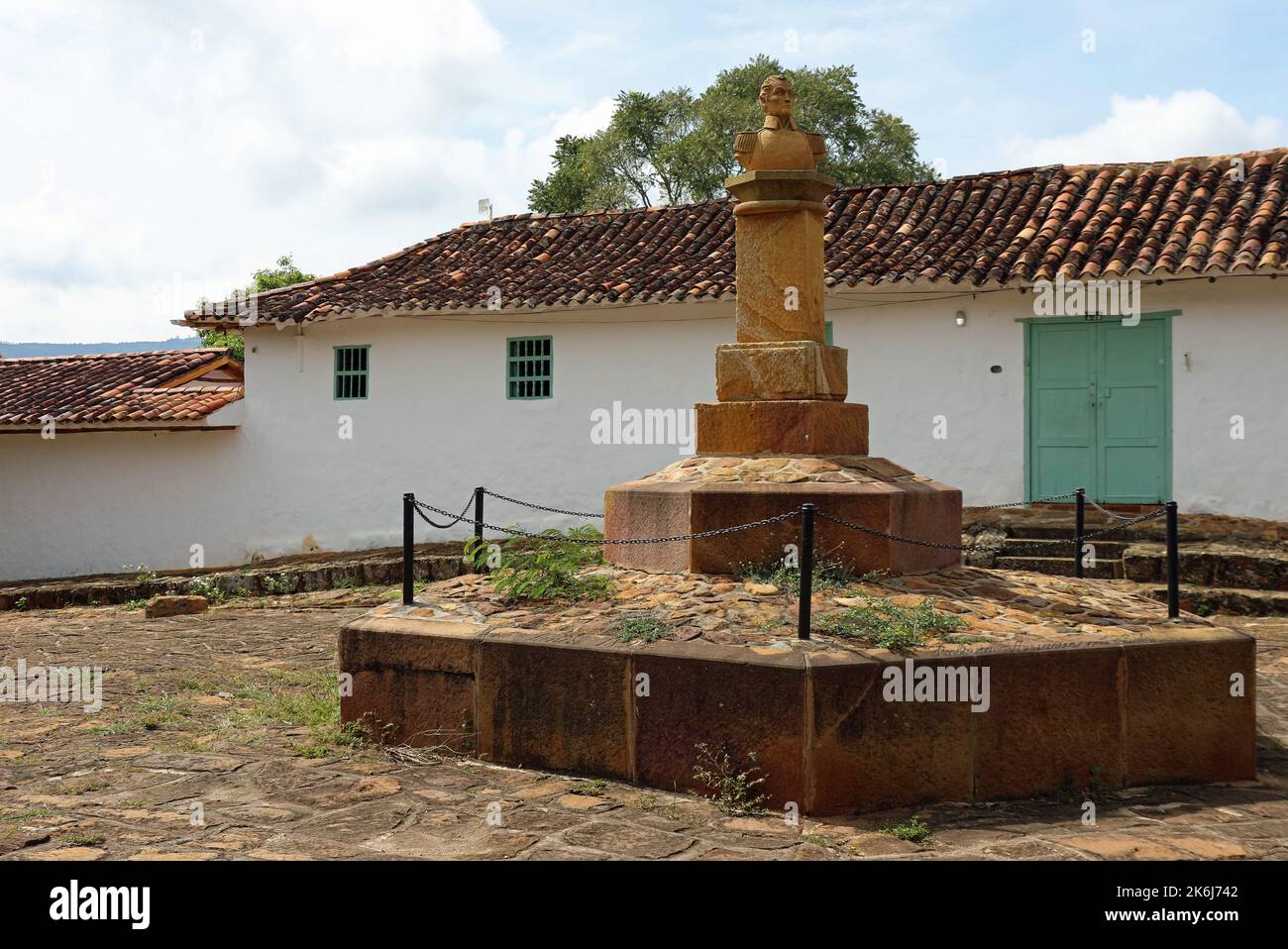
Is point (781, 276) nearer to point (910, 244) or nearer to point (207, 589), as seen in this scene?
point (910, 244)

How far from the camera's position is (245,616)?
35.3ft

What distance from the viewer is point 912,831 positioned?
14.6 ft

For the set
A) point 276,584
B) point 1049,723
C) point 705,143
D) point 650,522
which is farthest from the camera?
point 705,143

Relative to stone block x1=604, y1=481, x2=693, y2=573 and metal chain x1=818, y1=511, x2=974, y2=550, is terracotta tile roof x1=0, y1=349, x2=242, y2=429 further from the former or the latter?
metal chain x1=818, y1=511, x2=974, y2=550

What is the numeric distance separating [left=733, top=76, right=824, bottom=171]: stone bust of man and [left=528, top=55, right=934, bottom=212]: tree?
19.2 m

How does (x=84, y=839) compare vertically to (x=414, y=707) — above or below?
below

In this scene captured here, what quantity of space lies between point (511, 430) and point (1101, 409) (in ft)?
23.2

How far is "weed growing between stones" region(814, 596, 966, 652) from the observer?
5.07 metres

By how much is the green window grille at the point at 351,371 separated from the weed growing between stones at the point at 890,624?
10807 millimetres

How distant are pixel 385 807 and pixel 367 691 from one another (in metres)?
1.16

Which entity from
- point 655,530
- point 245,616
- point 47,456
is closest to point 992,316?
point 655,530

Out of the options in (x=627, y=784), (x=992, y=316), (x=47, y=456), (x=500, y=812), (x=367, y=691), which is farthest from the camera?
(x=47, y=456)

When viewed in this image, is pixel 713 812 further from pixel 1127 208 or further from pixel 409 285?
pixel 409 285

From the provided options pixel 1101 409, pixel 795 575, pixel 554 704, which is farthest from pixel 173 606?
pixel 1101 409
